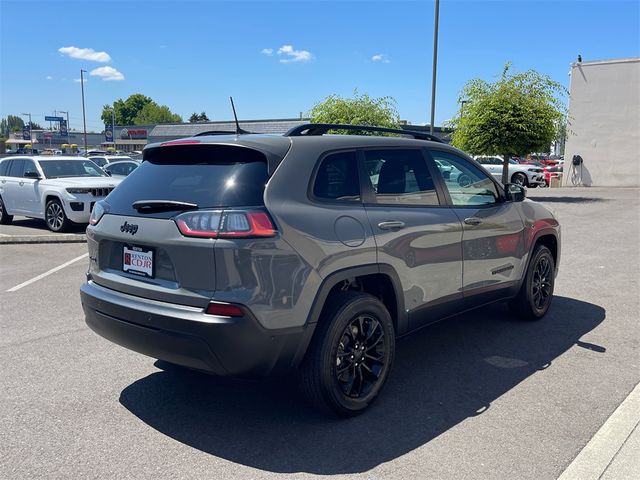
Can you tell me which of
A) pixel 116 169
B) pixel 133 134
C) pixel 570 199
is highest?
pixel 133 134

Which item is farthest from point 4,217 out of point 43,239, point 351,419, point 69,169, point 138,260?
point 351,419

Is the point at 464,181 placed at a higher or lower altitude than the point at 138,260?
higher

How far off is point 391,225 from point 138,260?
1655 millimetres

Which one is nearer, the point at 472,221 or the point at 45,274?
the point at 472,221

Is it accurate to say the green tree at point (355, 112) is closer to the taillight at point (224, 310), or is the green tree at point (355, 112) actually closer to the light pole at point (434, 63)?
the light pole at point (434, 63)

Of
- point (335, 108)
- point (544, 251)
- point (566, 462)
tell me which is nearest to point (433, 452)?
point (566, 462)

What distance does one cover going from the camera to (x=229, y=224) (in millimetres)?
3115

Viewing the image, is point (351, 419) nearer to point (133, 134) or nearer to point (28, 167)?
point (28, 167)

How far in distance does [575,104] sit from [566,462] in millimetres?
29202

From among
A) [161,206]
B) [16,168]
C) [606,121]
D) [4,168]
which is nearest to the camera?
[161,206]

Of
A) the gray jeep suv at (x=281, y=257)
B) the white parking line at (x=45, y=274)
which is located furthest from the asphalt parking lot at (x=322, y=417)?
the white parking line at (x=45, y=274)

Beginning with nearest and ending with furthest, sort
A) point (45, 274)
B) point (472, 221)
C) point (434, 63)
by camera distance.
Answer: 1. point (472, 221)
2. point (45, 274)
3. point (434, 63)

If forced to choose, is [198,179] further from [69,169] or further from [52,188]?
[69,169]

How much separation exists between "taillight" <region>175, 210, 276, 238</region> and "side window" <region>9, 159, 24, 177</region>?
1134 centimetres
